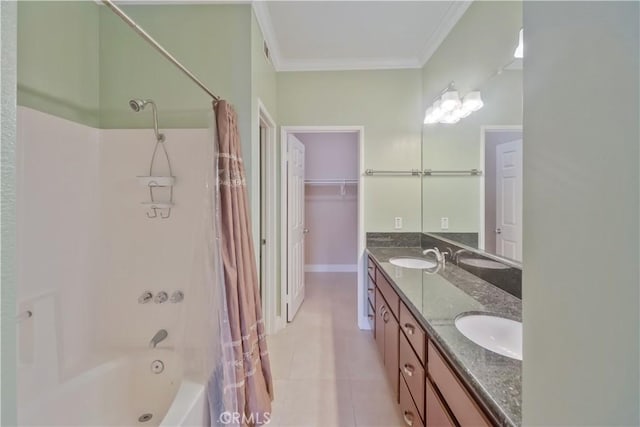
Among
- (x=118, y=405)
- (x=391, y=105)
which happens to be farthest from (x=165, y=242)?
(x=391, y=105)

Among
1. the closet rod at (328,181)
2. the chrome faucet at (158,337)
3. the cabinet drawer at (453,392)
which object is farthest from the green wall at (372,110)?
the chrome faucet at (158,337)

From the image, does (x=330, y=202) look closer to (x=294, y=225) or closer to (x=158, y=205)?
(x=294, y=225)

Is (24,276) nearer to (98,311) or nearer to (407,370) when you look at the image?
(98,311)

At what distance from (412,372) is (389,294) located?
569mm

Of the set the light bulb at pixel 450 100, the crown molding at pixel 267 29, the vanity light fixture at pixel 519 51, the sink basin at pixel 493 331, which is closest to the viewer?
the sink basin at pixel 493 331

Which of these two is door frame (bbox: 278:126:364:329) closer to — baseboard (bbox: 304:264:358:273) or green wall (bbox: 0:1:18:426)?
baseboard (bbox: 304:264:358:273)

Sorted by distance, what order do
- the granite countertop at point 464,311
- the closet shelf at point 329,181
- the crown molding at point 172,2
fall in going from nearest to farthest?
the granite countertop at point 464,311 → the crown molding at point 172,2 → the closet shelf at point 329,181

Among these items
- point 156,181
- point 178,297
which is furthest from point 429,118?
point 178,297

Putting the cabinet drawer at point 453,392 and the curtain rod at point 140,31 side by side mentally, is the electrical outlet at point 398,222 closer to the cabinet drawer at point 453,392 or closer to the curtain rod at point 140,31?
the cabinet drawer at point 453,392

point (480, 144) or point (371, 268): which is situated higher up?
point (480, 144)

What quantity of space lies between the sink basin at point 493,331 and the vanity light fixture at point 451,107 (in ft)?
4.77

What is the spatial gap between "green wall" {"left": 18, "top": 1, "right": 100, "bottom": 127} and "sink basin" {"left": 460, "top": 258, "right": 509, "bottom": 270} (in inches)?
109

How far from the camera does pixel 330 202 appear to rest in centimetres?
505

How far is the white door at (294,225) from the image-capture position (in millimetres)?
2877
